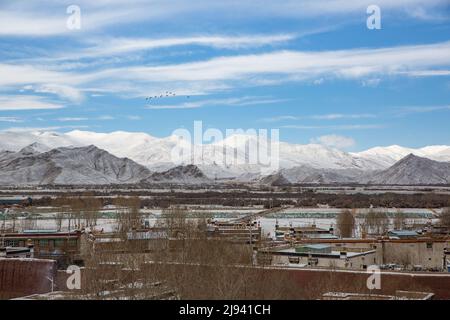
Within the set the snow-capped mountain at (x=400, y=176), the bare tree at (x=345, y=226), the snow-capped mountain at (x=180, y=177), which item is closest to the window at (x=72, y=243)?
the bare tree at (x=345, y=226)

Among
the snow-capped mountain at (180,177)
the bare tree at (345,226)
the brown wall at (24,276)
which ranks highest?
the snow-capped mountain at (180,177)

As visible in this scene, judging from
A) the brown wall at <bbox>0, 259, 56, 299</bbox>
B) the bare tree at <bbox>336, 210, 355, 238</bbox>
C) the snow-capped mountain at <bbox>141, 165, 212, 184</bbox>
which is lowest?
the brown wall at <bbox>0, 259, 56, 299</bbox>

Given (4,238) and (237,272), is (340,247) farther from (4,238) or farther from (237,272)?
(4,238)

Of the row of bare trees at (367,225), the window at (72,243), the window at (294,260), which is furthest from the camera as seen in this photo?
the row of bare trees at (367,225)

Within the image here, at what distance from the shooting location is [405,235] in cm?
2702

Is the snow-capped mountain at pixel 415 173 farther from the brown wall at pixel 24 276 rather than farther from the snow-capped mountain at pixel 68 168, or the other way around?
the brown wall at pixel 24 276

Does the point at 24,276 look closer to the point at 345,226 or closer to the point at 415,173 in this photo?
the point at 345,226

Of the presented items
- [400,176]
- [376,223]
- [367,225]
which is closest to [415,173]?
[400,176]

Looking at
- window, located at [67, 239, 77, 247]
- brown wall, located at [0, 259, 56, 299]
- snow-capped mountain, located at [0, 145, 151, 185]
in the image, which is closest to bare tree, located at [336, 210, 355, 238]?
window, located at [67, 239, 77, 247]

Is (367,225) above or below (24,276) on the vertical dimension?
above

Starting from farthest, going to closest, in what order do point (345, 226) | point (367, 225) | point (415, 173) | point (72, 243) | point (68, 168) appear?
point (68, 168) → point (415, 173) → point (367, 225) → point (345, 226) → point (72, 243)

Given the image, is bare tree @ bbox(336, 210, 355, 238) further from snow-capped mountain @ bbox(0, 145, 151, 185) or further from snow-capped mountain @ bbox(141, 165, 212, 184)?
snow-capped mountain @ bbox(141, 165, 212, 184)
